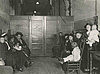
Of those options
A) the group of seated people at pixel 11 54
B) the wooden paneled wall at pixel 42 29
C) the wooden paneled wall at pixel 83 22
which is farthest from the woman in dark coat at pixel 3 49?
the wooden paneled wall at pixel 42 29

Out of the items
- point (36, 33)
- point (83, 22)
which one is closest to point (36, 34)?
point (36, 33)

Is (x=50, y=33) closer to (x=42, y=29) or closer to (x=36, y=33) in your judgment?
(x=42, y=29)

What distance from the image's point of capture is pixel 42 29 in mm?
9727

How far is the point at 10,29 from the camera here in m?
9.47

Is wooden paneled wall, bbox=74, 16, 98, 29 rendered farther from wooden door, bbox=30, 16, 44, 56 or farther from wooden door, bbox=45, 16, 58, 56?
wooden door, bbox=30, 16, 44, 56

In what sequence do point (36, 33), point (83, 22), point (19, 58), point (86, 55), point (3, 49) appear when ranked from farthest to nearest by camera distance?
point (36, 33) < point (83, 22) < point (19, 58) < point (86, 55) < point (3, 49)

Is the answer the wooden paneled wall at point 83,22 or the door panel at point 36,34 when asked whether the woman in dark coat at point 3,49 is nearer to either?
the wooden paneled wall at point 83,22

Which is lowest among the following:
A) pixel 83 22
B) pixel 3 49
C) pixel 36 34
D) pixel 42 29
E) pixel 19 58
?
pixel 19 58

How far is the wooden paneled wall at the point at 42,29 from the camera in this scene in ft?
31.7

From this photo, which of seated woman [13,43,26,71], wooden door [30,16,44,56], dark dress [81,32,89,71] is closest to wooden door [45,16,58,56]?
wooden door [30,16,44,56]

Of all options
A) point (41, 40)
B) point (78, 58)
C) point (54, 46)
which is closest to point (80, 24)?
point (54, 46)

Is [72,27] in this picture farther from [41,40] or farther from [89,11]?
[89,11]

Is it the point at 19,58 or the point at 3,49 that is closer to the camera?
the point at 3,49

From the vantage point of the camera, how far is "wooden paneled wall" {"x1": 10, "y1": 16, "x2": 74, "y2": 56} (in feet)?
31.7
